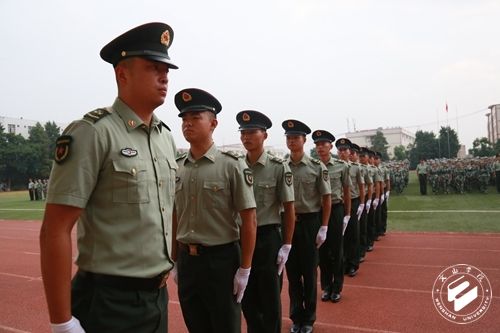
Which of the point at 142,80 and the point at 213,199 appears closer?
the point at 142,80

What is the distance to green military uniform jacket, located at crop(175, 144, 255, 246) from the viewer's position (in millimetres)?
2537

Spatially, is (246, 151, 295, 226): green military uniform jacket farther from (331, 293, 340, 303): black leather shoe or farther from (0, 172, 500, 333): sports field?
(331, 293, 340, 303): black leather shoe

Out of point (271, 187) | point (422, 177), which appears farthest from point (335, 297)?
point (422, 177)

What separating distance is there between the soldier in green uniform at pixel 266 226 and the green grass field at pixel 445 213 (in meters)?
7.40

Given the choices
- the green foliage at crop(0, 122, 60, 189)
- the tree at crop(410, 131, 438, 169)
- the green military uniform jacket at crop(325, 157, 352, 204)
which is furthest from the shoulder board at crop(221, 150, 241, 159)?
the green foliage at crop(0, 122, 60, 189)

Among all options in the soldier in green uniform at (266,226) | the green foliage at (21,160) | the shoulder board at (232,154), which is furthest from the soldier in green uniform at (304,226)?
the green foliage at (21,160)

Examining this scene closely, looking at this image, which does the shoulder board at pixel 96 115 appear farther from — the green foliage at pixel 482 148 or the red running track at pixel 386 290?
the green foliage at pixel 482 148

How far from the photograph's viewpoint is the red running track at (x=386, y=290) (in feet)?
13.1

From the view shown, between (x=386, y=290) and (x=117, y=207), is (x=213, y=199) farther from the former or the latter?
(x=386, y=290)

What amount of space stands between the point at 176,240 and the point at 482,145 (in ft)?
124

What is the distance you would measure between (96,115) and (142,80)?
0.84ft

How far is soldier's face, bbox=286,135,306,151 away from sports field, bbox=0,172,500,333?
1954mm

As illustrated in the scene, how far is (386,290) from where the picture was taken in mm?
5062

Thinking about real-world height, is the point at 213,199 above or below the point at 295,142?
below
